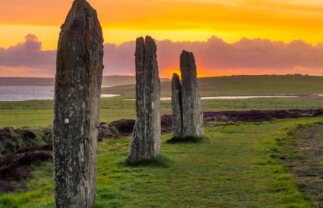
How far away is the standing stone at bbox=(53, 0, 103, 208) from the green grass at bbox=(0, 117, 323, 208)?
155 centimetres

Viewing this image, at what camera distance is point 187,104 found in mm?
29234

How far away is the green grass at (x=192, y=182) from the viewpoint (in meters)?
14.0

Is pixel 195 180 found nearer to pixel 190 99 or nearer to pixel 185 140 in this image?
pixel 185 140

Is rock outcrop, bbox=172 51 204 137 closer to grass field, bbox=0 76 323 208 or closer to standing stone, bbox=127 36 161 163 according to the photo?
grass field, bbox=0 76 323 208

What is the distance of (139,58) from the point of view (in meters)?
21.7

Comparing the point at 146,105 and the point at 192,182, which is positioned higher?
the point at 146,105

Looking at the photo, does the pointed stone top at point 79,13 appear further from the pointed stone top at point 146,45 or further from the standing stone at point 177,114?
the standing stone at point 177,114

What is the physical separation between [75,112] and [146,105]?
9077 millimetres

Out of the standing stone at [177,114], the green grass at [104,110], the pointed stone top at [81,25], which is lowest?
the green grass at [104,110]

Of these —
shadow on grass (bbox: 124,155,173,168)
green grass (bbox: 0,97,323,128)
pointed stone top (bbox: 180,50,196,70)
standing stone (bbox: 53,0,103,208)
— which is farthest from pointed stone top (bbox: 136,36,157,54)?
green grass (bbox: 0,97,323,128)

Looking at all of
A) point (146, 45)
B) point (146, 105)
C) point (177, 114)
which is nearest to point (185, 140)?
point (177, 114)

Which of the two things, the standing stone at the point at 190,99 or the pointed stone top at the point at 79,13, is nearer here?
the pointed stone top at the point at 79,13

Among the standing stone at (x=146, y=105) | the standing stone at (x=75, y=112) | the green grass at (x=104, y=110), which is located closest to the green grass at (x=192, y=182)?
the standing stone at (x=146, y=105)

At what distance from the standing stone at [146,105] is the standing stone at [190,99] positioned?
24.1 feet
